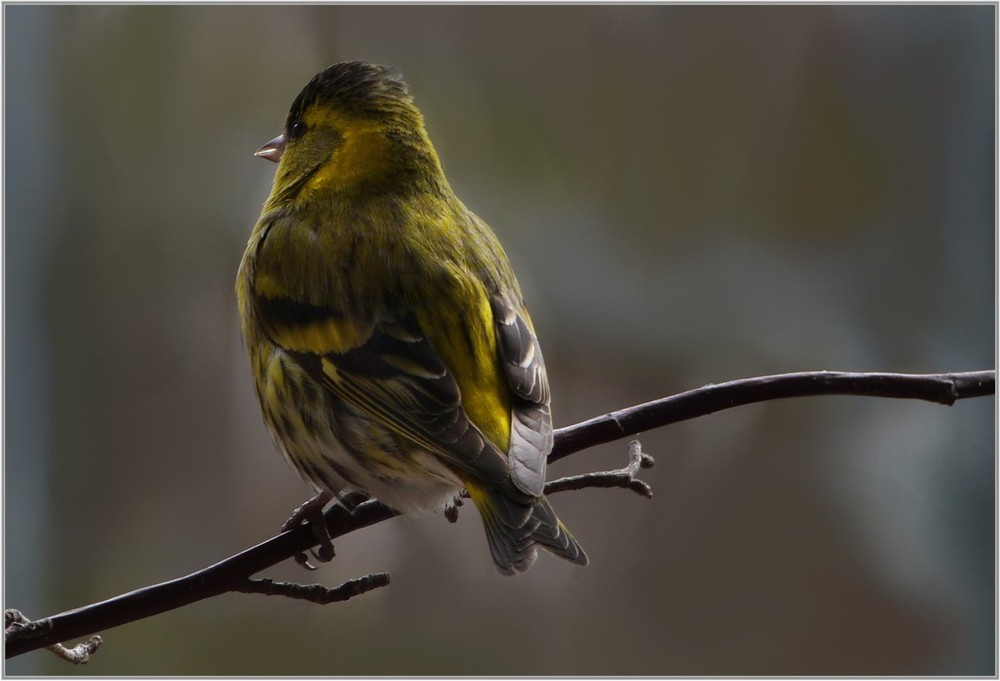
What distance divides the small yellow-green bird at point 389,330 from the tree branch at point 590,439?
0.12 metres

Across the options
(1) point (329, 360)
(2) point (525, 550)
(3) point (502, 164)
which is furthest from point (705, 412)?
(3) point (502, 164)

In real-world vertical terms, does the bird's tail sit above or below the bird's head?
below

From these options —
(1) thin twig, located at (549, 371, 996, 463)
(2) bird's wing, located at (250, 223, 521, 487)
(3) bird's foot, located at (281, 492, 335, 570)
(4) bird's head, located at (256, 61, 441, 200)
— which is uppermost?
(4) bird's head, located at (256, 61, 441, 200)

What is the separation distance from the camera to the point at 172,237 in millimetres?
2971

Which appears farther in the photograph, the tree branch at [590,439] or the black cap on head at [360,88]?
the black cap on head at [360,88]

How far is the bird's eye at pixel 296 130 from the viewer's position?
2078 millimetres

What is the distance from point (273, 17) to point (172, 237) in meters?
0.66

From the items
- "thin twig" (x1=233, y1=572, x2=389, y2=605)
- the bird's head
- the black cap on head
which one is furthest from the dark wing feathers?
the black cap on head

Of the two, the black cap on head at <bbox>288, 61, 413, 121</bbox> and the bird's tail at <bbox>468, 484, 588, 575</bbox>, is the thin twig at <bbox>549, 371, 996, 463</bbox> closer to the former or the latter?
the bird's tail at <bbox>468, 484, 588, 575</bbox>

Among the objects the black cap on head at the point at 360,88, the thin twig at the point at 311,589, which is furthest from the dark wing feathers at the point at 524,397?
the black cap on head at the point at 360,88

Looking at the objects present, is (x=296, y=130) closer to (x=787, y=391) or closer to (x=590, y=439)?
(x=590, y=439)

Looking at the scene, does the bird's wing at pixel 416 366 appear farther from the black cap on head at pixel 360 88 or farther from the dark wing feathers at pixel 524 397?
the black cap on head at pixel 360 88

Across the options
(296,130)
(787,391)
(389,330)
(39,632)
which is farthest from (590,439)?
(296,130)

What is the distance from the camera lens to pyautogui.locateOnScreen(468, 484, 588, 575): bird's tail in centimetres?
134
